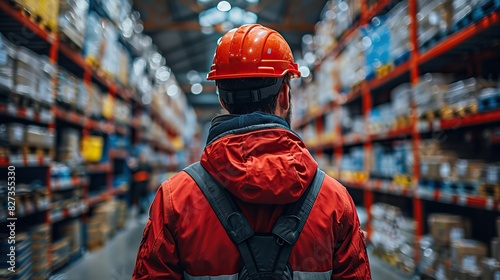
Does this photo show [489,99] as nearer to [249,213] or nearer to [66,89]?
[249,213]

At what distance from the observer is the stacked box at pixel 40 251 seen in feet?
10.2

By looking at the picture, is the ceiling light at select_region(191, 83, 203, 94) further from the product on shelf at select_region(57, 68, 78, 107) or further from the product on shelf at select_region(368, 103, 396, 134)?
the product on shelf at select_region(368, 103, 396, 134)

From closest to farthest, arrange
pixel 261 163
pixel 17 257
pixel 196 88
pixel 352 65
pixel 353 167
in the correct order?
pixel 261 163 < pixel 17 257 < pixel 352 65 < pixel 353 167 < pixel 196 88

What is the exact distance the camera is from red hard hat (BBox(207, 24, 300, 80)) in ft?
4.30

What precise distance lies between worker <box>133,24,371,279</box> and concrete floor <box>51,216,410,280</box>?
2.74 m

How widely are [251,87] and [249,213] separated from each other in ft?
1.48

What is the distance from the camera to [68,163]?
13.3 ft

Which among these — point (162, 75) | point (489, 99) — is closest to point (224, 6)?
point (162, 75)

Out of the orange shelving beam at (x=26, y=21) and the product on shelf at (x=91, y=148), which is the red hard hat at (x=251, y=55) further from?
the product on shelf at (x=91, y=148)

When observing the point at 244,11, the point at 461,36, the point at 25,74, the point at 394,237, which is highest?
the point at 244,11

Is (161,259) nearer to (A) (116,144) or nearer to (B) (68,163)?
(B) (68,163)

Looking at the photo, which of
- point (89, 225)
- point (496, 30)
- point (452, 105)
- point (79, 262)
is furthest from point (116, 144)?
point (496, 30)

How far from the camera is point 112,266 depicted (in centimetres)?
399

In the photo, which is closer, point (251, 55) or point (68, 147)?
point (251, 55)
